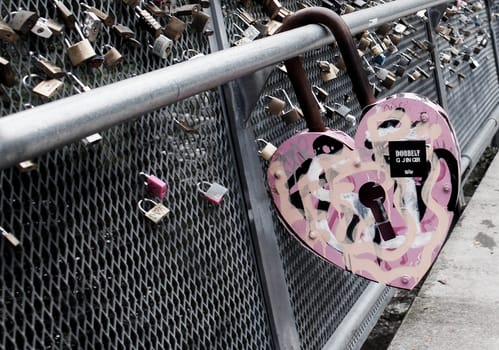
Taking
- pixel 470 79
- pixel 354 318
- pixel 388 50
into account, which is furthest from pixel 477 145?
pixel 354 318

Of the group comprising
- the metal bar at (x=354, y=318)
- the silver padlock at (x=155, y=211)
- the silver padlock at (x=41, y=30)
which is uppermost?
the silver padlock at (x=41, y=30)

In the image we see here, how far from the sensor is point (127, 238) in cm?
158

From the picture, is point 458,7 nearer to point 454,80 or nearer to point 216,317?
point 454,80

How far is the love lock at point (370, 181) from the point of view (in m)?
1.92

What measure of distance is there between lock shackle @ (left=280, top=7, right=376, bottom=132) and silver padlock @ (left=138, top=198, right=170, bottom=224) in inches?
22.8

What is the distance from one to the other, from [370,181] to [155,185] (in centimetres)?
63

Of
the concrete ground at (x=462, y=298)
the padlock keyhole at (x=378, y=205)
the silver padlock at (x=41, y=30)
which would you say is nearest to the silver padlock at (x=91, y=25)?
the silver padlock at (x=41, y=30)

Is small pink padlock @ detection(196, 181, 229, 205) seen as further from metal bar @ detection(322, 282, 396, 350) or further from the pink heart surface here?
metal bar @ detection(322, 282, 396, 350)

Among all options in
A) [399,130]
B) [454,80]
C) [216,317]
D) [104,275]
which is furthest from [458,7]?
[104,275]

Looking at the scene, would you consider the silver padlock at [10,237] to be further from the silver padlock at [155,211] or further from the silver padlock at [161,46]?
the silver padlock at [161,46]

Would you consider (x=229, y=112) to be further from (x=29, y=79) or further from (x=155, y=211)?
(x=29, y=79)

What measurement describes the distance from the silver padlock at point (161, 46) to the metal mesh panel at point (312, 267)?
1.43 ft

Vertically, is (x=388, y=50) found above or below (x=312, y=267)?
above

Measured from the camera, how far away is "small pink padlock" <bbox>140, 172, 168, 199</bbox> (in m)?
1.64
